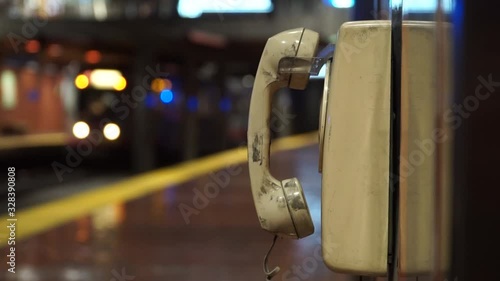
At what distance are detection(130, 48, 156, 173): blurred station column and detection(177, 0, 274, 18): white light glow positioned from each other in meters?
1.19

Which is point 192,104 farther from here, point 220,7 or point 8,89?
point 8,89

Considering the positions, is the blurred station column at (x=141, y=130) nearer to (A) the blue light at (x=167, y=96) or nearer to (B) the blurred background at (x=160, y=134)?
(B) the blurred background at (x=160, y=134)

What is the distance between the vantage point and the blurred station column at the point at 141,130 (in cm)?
1505

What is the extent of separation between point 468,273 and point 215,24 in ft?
48.8

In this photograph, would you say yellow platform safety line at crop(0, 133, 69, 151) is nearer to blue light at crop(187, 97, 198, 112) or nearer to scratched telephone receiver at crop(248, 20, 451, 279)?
blue light at crop(187, 97, 198, 112)

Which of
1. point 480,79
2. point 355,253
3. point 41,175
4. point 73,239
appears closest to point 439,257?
point 480,79

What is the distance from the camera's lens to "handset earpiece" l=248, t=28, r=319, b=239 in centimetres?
146

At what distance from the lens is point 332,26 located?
14555 mm

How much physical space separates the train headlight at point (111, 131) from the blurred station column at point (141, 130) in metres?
0.55

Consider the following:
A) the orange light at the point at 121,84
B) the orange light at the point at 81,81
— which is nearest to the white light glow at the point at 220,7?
the orange light at the point at 121,84

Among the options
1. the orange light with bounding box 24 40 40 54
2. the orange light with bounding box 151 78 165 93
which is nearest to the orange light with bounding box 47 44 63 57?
the orange light with bounding box 24 40 40 54

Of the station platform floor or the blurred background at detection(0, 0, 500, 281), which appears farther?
the station platform floor

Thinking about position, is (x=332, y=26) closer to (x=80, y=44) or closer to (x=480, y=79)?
(x=80, y=44)

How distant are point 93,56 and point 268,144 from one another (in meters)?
13.9
